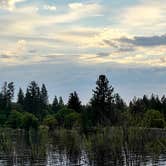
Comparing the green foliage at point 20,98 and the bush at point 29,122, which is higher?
the green foliage at point 20,98

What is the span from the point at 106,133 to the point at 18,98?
15951 cm

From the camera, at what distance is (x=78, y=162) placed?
115 feet

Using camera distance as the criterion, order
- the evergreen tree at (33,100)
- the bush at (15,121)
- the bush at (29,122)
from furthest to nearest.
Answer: the evergreen tree at (33,100), the bush at (15,121), the bush at (29,122)

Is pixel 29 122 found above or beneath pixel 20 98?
beneath

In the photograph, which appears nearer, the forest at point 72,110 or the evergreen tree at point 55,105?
the forest at point 72,110

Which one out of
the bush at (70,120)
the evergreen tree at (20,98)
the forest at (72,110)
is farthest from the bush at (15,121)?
the evergreen tree at (20,98)

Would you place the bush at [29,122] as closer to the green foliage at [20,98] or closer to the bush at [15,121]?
the bush at [15,121]

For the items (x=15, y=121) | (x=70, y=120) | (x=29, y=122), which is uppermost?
(x=15, y=121)

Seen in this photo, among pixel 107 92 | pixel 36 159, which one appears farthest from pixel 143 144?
pixel 107 92

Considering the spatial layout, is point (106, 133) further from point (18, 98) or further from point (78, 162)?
point (18, 98)

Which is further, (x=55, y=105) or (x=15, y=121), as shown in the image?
(x=55, y=105)

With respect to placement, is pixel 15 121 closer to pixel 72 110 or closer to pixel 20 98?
pixel 72 110

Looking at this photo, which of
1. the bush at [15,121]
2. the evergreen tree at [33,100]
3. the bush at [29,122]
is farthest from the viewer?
the evergreen tree at [33,100]

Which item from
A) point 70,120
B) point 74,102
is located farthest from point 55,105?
point 70,120
